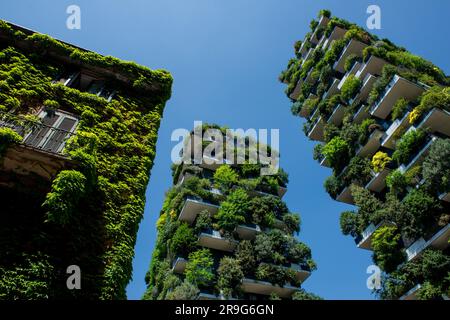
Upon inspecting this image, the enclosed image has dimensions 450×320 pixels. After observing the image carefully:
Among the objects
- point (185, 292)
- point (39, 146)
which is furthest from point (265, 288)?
point (39, 146)

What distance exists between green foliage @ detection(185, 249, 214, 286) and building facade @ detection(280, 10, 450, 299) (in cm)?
1192

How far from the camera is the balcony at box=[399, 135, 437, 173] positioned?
2769 centimetres

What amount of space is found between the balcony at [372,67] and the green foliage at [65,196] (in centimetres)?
3344

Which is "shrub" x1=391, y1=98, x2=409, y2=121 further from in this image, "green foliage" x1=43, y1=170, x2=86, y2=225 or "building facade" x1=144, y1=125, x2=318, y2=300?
"green foliage" x1=43, y1=170, x2=86, y2=225

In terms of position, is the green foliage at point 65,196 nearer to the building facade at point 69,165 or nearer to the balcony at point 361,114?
the building facade at point 69,165

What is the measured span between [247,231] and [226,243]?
8.55ft

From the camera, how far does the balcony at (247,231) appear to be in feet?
123

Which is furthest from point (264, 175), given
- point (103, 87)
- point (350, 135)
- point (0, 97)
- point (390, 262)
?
point (0, 97)

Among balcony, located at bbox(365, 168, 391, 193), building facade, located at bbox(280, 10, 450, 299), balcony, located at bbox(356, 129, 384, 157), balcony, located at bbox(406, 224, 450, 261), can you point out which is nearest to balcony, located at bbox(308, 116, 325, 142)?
building facade, located at bbox(280, 10, 450, 299)

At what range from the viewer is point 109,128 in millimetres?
15320

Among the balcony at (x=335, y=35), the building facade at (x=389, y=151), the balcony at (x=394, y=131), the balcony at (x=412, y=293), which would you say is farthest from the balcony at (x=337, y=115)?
the balcony at (x=412, y=293)
